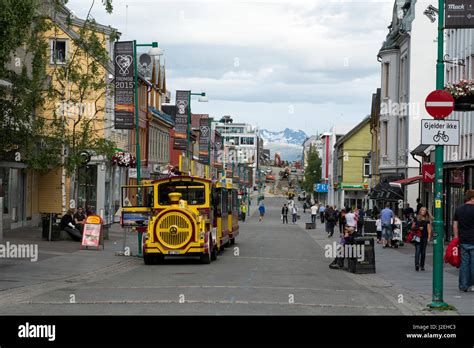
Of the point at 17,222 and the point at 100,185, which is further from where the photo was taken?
the point at 100,185

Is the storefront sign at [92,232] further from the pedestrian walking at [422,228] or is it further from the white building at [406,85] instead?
the white building at [406,85]

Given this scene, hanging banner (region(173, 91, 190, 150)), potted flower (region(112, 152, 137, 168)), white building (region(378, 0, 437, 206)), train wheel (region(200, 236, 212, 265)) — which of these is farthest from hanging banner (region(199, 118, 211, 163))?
train wheel (region(200, 236, 212, 265))

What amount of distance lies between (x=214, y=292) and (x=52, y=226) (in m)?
18.5

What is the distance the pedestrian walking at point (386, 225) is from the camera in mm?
38469

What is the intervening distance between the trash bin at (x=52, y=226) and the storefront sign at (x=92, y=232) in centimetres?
342

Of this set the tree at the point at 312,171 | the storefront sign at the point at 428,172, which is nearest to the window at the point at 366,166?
the tree at the point at 312,171

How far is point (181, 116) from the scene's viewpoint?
164 feet

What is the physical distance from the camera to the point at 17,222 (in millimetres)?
43969

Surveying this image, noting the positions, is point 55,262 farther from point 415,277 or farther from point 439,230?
point 439,230

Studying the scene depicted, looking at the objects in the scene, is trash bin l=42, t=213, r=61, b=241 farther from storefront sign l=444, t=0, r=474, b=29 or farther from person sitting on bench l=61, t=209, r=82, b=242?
storefront sign l=444, t=0, r=474, b=29

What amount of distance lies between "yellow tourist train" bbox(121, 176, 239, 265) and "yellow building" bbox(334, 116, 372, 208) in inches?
2857

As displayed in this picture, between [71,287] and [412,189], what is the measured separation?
38.2 m
